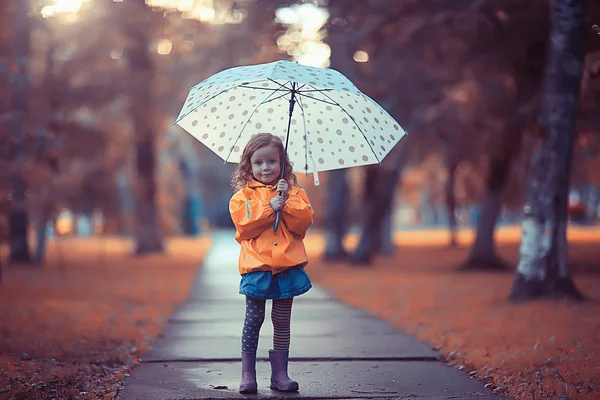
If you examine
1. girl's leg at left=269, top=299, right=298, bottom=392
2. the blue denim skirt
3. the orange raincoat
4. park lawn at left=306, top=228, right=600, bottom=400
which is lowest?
park lawn at left=306, top=228, right=600, bottom=400

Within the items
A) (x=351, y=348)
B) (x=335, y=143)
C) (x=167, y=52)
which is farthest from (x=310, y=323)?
(x=167, y=52)

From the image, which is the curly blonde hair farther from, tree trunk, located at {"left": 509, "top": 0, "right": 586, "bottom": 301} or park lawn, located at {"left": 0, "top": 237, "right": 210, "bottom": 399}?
tree trunk, located at {"left": 509, "top": 0, "right": 586, "bottom": 301}

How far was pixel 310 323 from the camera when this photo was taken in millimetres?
8227

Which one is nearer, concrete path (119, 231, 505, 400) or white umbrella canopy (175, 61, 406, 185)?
concrete path (119, 231, 505, 400)

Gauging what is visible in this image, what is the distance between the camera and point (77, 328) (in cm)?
729

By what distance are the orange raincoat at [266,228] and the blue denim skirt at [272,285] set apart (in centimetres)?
5

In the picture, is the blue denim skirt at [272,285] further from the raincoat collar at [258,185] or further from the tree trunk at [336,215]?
the tree trunk at [336,215]

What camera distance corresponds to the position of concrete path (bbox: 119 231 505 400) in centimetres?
471

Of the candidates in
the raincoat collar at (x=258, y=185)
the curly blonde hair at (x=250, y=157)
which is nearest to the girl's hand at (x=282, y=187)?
the raincoat collar at (x=258, y=185)

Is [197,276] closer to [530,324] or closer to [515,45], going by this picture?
[515,45]

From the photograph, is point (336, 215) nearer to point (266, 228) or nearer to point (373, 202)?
point (373, 202)

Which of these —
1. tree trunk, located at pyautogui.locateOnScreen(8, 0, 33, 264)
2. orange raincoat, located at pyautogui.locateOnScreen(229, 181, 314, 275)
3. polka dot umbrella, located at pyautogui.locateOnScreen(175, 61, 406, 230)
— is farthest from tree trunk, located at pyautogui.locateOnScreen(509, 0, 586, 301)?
tree trunk, located at pyautogui.locateOnScreen(8, 0, 33, 264)

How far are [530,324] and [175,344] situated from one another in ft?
12.1

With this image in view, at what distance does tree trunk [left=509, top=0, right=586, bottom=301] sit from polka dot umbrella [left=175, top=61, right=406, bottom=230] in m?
4.55
